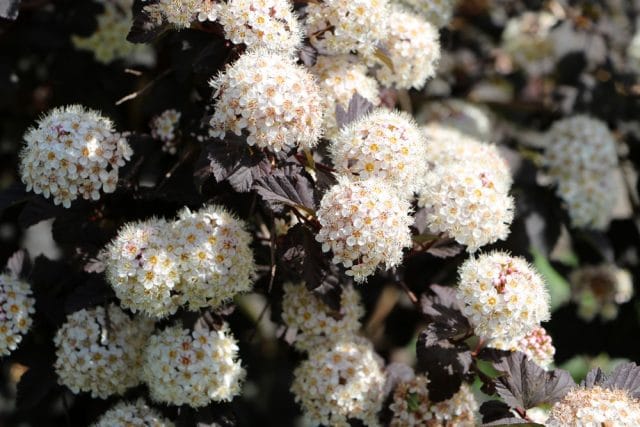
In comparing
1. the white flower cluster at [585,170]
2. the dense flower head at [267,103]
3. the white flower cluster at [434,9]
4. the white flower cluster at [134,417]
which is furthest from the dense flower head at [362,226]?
the white flower cluster at [585,170]

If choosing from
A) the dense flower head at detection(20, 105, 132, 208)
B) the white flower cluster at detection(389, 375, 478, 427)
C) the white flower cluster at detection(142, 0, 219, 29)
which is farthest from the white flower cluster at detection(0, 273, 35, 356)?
the white flower cluster at detection(389, 375, 478, 427)

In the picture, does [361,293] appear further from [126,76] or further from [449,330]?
[126,76]

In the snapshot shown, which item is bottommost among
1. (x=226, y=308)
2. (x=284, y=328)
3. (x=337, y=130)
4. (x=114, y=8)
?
(x=284, y=328)

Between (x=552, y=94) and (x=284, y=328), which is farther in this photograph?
(x=552, y=94)

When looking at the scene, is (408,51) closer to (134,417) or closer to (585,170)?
(585,170)

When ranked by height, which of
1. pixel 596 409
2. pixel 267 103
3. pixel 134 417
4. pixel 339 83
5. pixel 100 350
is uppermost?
pixel 267 103

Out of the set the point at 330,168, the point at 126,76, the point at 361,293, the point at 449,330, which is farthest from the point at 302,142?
the point at 126,76

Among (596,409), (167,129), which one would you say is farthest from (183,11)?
(596,409)

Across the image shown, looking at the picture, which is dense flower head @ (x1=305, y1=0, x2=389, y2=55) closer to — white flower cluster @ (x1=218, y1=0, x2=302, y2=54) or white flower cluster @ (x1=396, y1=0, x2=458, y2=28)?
white flower cluster @ (x1=218, y1=0, x2=302, y2=54)
